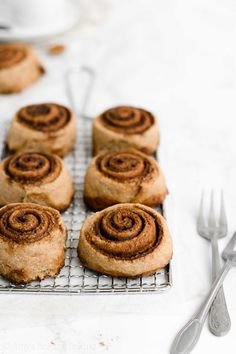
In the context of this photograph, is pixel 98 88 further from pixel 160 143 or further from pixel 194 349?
pixel 194 349

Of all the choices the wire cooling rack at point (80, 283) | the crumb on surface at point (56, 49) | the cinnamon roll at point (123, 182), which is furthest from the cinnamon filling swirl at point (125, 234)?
the crumb on surface at point (56, 49)

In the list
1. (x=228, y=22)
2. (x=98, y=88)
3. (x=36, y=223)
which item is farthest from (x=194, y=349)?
(x=228, y=22)

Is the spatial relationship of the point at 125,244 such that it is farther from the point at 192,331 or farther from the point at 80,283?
the point at 192,331

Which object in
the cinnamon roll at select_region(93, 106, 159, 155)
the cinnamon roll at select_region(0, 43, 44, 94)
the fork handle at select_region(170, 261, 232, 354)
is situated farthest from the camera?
the cinnamon roll at select_region(0, 43, 44, 94)

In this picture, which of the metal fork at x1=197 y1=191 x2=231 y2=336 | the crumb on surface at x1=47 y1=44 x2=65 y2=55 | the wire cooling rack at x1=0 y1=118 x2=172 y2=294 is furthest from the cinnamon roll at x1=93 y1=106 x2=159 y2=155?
the crumb on surface at x1=47 y1=44 x2=65 y2=55

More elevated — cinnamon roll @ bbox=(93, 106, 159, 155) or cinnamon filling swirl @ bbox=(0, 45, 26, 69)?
cinnamon roll @ bbox=(93, 106, 159, 155)

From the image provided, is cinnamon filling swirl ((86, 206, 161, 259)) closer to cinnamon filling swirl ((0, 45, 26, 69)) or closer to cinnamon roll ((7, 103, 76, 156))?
cinnamon roll ((7, 103, 76, 156))
